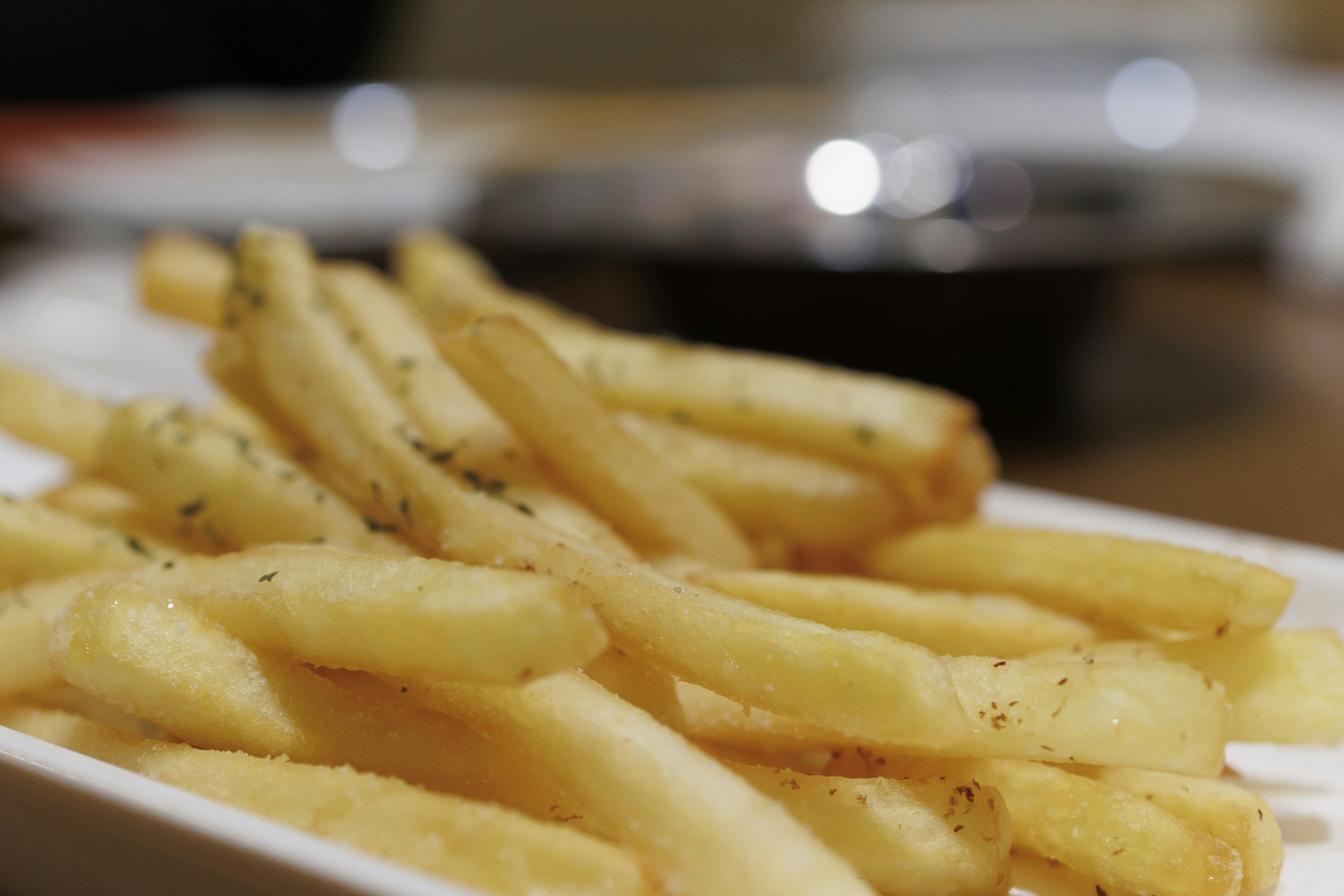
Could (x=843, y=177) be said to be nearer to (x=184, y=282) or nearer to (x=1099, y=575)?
(x=184, y=282)

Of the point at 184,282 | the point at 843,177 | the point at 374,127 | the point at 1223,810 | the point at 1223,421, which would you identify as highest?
the point at 374,127

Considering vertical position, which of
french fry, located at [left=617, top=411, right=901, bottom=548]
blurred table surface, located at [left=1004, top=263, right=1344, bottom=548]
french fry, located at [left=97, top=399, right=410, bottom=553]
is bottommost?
french fry, located at [left=97, top=399, right=410, bottom=553]

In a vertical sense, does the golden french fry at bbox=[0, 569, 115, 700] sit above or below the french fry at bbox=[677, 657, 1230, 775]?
below

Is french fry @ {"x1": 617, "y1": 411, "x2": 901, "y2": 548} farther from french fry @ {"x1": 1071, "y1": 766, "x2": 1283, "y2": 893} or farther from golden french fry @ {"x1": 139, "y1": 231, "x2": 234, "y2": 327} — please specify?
golden french fry @ {"x1": 139, "y1": 231, "x2": 234, "y2": 327}

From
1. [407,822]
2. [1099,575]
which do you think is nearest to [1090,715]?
[1099,575]

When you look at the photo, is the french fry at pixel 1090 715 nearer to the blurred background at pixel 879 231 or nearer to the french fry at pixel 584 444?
the french fry at pixel 584 444

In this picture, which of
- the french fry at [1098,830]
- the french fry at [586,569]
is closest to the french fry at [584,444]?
the french fry at [586,569]

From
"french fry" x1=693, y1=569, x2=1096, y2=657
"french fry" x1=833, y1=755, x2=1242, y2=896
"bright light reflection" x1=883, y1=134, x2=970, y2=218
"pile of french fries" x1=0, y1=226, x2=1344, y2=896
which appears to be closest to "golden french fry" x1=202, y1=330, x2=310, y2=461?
"pile of french fries" x1=0, y1=226, x2=1344, y2=896

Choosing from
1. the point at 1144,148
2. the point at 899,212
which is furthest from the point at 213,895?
the point at 1144,148
